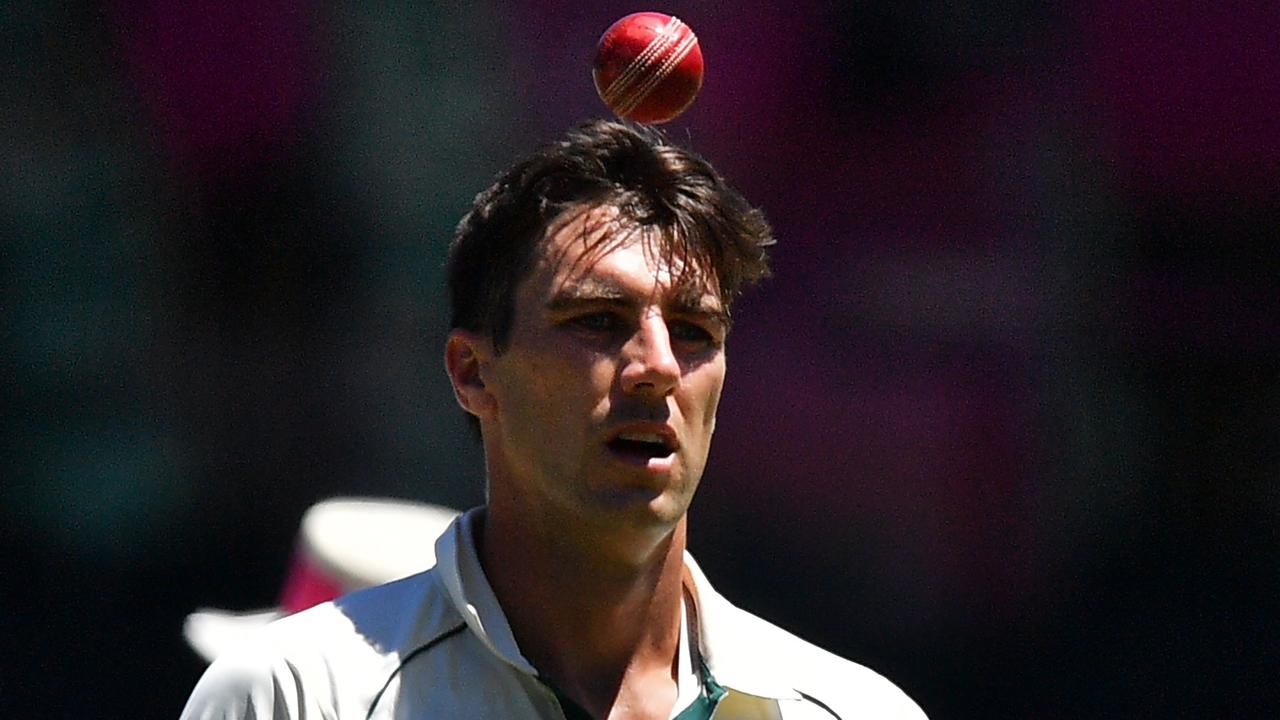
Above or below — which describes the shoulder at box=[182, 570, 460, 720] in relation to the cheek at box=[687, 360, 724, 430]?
below

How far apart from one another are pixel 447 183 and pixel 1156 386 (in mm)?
1871

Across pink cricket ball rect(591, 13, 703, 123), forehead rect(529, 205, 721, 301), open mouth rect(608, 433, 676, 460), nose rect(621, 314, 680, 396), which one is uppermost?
pink cricket ball rect(591, 13, 703, 123)

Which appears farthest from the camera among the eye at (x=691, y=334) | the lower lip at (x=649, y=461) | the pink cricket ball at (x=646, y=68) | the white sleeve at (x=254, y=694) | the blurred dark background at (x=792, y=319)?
the blurred dark background at (x=792, y=319)

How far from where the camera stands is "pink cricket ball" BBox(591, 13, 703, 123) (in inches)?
93.4

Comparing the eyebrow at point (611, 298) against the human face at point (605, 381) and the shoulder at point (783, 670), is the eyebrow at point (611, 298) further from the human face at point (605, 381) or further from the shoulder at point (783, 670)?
the shoulder at point (783, 670)

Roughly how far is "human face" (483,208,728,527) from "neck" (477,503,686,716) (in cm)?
4

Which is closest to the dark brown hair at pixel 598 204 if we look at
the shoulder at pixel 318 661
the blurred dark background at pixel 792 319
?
the shoulder at pixel 318 661

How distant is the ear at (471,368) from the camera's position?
7.14 feet

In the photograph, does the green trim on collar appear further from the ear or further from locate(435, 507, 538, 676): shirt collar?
the ear

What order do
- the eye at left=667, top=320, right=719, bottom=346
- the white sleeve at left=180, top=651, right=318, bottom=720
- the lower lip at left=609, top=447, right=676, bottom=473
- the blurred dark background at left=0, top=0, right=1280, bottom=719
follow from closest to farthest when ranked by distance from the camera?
the white sleeve at left=180, top=651, right=318, bottom=720 → the lower lip at left=609, top=447, right=676, bottom=473 → the eye at left=667, top=320, right=719, bottom=346 → the blurred dark background at left=0, top=0, right=1280, bottom=719

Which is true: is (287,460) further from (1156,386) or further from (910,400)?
(1156,386)

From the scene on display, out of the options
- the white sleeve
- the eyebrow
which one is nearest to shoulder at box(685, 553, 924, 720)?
the eyebrow

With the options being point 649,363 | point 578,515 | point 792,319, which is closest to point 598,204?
point 649,363

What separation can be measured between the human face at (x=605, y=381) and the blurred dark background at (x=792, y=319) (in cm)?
229
